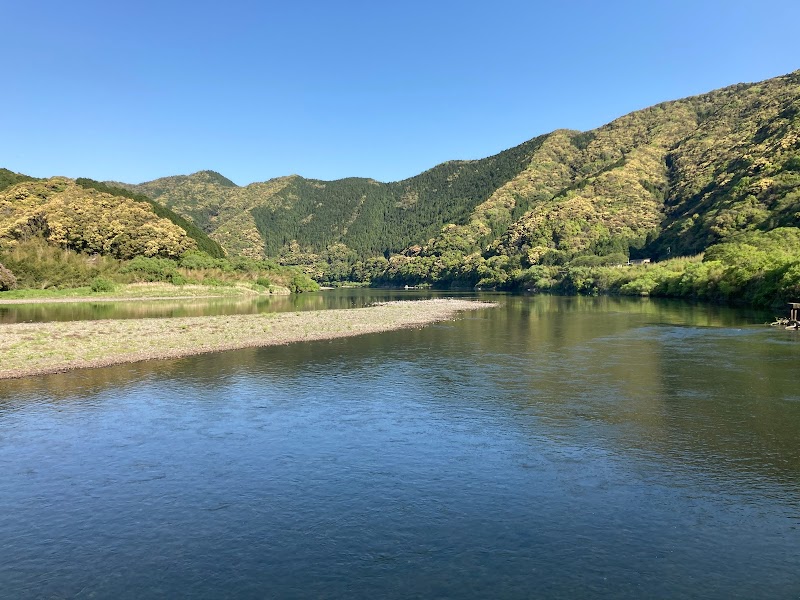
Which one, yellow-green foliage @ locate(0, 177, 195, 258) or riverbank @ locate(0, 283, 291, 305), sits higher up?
yellow-green foliage @ locate(0, 177, 195, 258)

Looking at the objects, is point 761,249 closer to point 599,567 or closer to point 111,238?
point 599,567

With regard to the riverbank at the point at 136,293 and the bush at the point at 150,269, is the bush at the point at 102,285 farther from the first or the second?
the bush at the point at 150,269

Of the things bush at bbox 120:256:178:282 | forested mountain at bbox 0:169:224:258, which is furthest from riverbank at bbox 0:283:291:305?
forested mountain at bbox 0:169:224:258

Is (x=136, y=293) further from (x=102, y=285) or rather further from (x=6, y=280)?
(x=6, y=280)

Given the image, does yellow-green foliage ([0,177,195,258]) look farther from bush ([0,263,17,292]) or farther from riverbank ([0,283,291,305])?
bush ([0,263,17,292])

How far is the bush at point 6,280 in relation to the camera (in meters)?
124

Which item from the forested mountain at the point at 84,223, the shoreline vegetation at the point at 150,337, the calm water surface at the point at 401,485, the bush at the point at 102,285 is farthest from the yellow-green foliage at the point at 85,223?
the calm water surface at the point at 401,485

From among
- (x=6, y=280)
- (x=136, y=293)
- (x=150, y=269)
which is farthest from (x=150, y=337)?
(x=150, y=269)

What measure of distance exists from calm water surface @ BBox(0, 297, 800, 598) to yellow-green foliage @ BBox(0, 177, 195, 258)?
14114cm

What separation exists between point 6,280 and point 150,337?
9609cm

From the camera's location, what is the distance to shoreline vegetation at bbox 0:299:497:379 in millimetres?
42250

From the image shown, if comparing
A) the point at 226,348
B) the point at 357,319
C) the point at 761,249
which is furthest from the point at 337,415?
the point at 761,249

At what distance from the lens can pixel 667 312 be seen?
9219 centimetres

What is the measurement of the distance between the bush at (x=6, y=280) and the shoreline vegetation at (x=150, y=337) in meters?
76.5
